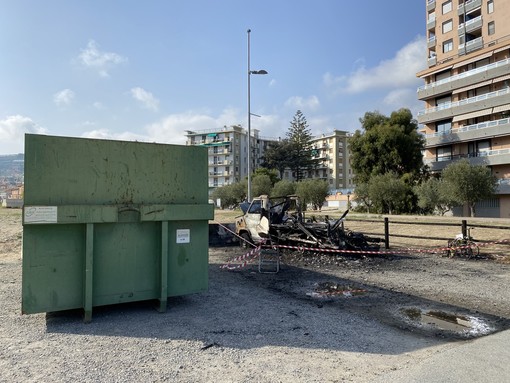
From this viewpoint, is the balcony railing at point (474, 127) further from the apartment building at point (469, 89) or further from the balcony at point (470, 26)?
the balcony at point (470, 26)

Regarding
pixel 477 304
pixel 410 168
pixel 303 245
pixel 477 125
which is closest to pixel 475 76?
pixel 477 125

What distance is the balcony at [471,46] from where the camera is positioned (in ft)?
151

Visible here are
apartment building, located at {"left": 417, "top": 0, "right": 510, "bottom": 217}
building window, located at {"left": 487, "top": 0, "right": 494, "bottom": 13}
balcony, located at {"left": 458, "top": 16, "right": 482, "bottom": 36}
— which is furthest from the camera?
balcony, located at {"left": 458, "top": 16, "right": 482, "bottom": 36}

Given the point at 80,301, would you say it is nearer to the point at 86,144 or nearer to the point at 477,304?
the point at 86,144

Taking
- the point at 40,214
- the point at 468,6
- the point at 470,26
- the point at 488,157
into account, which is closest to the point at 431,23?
the point at 468,6

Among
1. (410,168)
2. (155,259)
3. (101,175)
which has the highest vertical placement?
(410,168)

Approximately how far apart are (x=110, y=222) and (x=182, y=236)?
3.49ft

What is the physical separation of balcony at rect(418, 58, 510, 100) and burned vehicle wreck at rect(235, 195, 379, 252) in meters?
38.0

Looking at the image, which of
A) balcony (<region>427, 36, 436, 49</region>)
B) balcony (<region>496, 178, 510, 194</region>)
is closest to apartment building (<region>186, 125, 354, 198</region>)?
balcony (<region>427, 36, 436, 49</region>)

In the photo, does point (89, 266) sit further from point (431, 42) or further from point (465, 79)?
point (431, 42)

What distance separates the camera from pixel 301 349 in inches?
168

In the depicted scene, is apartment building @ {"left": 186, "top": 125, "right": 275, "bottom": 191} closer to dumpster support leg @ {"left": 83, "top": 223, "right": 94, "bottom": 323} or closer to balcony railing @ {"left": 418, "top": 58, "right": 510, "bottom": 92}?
balcony railing @ {"left": 418, "top": 58, "right": 510, "bottom": 92}

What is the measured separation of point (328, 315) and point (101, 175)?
384cm

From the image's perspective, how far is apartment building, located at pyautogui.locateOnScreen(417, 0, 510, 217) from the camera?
40.3 meters
